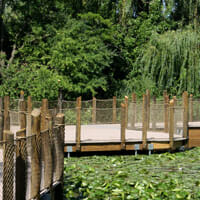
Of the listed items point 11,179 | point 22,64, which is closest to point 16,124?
point 11,179

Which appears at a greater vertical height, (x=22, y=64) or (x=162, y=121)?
(x=22, y=64)

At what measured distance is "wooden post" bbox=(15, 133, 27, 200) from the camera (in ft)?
16.9

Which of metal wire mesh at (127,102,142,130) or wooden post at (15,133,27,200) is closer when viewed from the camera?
wooden post at (15,133,27,200)

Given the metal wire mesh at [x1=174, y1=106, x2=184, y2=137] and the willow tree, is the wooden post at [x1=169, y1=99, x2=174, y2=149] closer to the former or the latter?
the metal wire mesh at [x1=174, y1=106, x2=184, y2=137]

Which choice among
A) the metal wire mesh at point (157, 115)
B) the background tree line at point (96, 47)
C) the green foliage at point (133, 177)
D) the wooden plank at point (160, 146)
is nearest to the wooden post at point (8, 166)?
the green foliage at point (133, 177)

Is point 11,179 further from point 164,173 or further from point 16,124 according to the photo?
point 16,124

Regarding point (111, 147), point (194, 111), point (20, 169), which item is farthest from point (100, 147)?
point (20, 169)

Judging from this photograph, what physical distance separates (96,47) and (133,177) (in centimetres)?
1183

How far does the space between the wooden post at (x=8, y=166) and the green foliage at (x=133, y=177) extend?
127 inches

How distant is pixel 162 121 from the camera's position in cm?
1334

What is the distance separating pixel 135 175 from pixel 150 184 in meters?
1.01

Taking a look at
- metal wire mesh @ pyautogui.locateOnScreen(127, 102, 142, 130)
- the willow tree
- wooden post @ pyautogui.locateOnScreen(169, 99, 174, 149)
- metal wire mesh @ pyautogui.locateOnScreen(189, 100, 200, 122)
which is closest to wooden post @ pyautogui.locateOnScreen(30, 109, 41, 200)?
wooden post @ pyautogui.locateOnScreen(169, 99, 174, 149)

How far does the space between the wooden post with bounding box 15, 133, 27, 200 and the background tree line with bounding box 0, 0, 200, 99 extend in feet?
42.8

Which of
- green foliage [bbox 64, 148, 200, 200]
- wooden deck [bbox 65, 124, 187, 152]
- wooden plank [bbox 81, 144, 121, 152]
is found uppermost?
wooden deck [bbox 65, 124, 187, 152]
